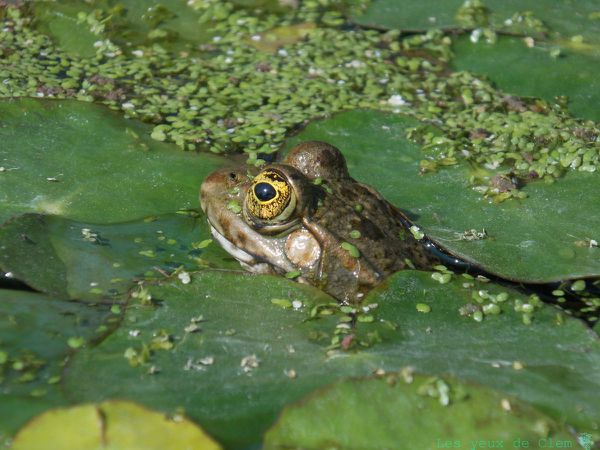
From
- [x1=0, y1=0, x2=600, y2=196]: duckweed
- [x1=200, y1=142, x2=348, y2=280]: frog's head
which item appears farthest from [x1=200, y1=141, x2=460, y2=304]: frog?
[x1=0, y1=0, x2=600, y2=196]: duckweed

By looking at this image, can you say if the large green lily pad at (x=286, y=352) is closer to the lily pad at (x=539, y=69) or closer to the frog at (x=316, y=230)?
the frog at (x=316, y=230)

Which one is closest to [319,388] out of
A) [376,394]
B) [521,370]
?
[376,394]

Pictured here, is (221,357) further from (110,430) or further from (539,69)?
(539,69)

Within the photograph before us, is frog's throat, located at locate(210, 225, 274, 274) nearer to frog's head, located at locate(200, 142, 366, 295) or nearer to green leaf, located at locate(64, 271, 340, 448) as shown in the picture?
frog's head, located at locate(200, 142, 366, 295)

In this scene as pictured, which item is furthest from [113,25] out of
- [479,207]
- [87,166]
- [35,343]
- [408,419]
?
[408,419]

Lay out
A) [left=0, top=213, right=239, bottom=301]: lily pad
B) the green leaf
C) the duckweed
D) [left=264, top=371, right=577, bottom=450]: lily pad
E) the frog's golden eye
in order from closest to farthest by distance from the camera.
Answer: [left=264, top=371, right=577, bottom=450]: lily pad
the green leaf
[left=0, top=213, right=239, bottom=301]: lily pad
the frog's golden eye
the duckweed

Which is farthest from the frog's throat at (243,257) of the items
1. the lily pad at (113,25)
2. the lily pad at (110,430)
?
the lily pad at (113,25)
